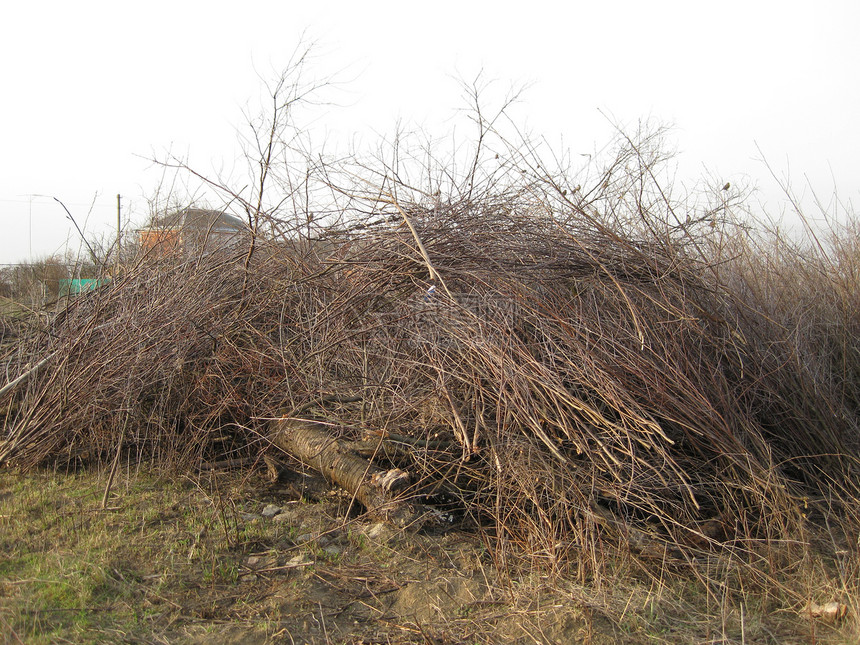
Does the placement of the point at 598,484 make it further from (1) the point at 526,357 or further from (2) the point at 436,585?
(2) the point at 436,585

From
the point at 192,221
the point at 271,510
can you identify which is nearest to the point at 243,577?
the point at 271,510

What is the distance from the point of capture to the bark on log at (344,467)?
3361mm

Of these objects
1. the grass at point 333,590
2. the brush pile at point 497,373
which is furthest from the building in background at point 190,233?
the grass at point 333,590

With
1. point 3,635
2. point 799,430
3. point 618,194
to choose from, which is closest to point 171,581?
point 3,635

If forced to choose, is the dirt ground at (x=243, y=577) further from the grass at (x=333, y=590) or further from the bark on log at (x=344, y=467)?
the bark on log at (x=344, y=467)

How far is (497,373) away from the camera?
316 centimetres

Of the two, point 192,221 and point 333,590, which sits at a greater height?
point 192,221

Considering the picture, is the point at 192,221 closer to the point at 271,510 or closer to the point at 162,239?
the point at 162,239

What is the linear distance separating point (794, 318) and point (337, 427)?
3.61 meters

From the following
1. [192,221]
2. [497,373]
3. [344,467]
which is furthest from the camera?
[192,221]

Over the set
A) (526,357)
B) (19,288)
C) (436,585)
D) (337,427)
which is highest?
(19,288)

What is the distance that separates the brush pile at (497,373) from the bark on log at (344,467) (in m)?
0.14

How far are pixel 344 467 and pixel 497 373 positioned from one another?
1201mm

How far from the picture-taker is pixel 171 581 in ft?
9.29
